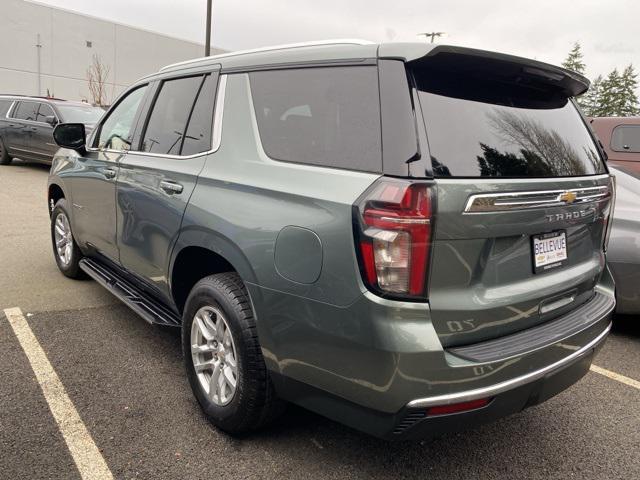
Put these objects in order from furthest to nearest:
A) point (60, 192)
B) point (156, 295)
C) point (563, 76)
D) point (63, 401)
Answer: point (60, 192)
point (156, 295)
point (63, 401)
point (563, 76)

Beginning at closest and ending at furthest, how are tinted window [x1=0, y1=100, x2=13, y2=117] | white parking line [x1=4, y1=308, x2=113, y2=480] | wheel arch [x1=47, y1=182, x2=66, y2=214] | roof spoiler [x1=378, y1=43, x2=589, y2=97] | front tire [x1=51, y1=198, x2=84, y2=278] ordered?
roof spoiler [x1=378, y1=43, x2=589, y2=97], white parking line [x1=4, y1=308, x2=113, y2=480], front tire [x1=51, y1=198, x2=84, y2=278], wheel arch [x1=47, y1=182, x2=66, y2=214], tinted window [x1=0, y1=100, x2=13, y2=117]

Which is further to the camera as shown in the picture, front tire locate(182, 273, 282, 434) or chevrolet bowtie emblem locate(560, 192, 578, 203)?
front tire locate(182, 273, 282, 434)

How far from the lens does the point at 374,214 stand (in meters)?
1.84

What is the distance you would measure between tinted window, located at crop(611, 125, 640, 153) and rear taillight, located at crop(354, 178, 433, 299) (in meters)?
10.1

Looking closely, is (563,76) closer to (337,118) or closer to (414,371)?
(337,118)

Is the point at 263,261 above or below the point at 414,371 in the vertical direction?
above

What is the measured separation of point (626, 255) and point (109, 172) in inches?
154

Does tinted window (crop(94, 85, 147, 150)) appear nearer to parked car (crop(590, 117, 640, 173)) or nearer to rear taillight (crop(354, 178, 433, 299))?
rear taillight (crop(354, 178, 433, 299))

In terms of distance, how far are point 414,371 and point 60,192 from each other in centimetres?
426

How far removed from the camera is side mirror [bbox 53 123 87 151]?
13.5 ft

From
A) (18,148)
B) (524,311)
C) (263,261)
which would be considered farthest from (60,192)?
(18,148)

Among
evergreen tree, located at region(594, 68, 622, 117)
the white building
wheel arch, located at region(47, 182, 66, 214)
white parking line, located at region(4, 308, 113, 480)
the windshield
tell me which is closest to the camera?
white parking line, located at region(4, 308, 113, 480)

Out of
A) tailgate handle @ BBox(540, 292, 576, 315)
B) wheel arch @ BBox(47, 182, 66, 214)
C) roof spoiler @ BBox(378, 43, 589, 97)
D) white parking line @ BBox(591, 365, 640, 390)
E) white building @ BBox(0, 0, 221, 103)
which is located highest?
white building @ BBox(0, 0, 221, 103)

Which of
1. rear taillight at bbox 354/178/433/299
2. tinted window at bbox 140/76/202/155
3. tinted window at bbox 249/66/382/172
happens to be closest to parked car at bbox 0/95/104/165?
tinted window at bbox 140/76/202/155
